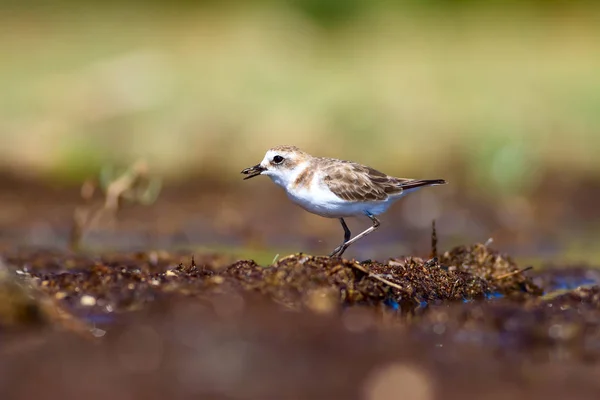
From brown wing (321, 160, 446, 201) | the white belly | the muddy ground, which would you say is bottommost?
the muddy ground

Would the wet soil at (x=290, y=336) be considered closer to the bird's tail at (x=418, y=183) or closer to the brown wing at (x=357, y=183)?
the brown wing at (x=357, y=183)

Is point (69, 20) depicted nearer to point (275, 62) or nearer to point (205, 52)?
point (205, 52)

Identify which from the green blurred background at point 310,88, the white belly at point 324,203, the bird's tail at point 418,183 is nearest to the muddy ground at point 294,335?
the white belly at point 324,203

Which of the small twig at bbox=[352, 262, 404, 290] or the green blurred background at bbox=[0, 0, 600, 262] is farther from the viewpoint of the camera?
the green blurred background at bbox=[0, 0, 600, 262]

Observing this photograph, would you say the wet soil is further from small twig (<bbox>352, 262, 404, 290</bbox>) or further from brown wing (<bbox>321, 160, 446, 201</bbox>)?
brown wing (<bbox>321, 160, 446, 201</bbox>)

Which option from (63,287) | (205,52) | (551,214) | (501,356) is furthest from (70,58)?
(501,356)

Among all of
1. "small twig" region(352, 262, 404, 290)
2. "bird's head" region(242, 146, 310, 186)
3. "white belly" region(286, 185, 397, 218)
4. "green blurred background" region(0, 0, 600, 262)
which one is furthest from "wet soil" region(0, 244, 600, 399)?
"green blurred background" region(0, 0, 600, 262)
